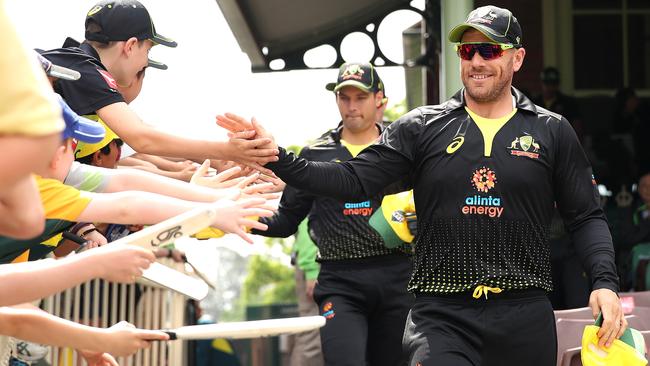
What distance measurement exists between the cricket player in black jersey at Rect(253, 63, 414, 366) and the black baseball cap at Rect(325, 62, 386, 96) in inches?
22.6

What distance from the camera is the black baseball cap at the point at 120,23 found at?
642 centimetres

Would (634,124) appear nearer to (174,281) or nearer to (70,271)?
(174,281)

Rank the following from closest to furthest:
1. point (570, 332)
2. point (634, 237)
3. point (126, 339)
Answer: point (126, 339) → point (570, 332) → point (634, 237)

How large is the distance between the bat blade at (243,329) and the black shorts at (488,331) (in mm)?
1118

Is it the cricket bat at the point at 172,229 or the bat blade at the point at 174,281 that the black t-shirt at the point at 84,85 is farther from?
the cricket bat at the point at 172,229

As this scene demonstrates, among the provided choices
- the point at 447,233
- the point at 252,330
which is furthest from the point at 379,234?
the point at 252,330

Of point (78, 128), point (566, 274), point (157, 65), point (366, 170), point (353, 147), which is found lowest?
point (566, 274)

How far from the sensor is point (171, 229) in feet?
14.4

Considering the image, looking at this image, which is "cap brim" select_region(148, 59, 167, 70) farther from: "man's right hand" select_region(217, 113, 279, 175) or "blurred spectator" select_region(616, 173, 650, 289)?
"blurred spectator" select_region(616, 173, 650, 289)

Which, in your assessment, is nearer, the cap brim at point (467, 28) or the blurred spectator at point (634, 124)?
the cap brim at point (467, 28)

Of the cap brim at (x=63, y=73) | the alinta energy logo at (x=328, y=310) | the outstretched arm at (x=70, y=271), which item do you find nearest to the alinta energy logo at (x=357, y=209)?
the alinta energy logo at (x=328, y=310)

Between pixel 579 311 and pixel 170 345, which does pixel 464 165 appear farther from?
pixel 170 345

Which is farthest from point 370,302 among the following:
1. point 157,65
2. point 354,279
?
point 157,65

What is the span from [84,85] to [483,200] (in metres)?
1.87
